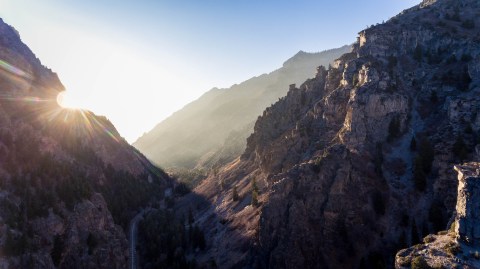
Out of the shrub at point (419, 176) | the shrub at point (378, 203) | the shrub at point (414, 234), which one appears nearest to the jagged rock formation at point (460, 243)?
the shrub at point (414, 234)

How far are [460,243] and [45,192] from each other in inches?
4126

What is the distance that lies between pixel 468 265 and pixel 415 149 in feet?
183

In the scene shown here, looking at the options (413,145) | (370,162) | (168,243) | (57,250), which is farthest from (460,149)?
(57,250)

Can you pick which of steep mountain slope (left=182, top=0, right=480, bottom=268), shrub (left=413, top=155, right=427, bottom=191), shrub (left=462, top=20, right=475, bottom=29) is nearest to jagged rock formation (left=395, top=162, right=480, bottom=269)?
steep mountain slope (left=182, top=0, right=480, bottom=268)

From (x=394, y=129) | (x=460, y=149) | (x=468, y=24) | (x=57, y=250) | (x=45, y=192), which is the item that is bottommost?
(x=460, y=149)

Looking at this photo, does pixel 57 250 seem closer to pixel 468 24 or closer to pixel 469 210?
pixel 469 210

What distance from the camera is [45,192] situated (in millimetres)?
114938

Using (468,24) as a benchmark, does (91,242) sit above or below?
below

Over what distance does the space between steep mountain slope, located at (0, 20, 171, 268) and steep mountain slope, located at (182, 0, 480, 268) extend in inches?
1345

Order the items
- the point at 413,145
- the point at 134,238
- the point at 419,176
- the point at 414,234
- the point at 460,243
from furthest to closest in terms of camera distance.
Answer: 1. the point at 134,238
2. the point at 413,145
3. the point at 419,176
4. the point at 414,234
5. the point at 460,243

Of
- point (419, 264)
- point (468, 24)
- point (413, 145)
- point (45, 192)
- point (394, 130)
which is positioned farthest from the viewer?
point (468, 24)

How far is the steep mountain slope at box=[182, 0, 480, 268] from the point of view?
90562 mm

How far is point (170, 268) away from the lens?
118250mm

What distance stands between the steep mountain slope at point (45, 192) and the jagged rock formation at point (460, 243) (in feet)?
259
